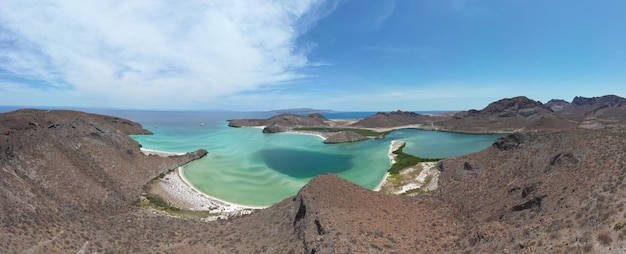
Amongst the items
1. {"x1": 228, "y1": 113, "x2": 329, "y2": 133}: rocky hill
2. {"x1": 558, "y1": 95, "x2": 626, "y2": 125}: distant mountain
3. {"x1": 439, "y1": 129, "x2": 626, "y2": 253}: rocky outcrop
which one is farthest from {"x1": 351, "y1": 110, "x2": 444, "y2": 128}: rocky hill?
{"x1": 439, "y1": 129, "x2": 626, "y2": 253}: rocky outcrop

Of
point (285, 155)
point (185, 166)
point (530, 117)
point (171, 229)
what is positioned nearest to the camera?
point (171, 229)

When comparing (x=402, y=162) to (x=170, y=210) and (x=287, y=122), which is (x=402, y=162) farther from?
(x=287, y=122)

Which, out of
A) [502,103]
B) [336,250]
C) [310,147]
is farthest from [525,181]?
[502,103]

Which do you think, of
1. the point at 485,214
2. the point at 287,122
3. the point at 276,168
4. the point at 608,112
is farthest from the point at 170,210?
the point at 608,112

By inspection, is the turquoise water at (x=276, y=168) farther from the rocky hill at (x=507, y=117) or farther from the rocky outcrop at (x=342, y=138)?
the rocky hill at (x=507, y=117)

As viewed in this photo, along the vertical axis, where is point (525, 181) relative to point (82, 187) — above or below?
above

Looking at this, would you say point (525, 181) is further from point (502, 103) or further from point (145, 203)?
point (502, 103)

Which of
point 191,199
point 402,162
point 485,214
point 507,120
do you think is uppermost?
point 507,120

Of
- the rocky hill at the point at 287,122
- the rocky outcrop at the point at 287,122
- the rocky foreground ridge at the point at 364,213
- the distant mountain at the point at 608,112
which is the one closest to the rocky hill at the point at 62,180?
the rocky foreground ridge at the point at 364,213
